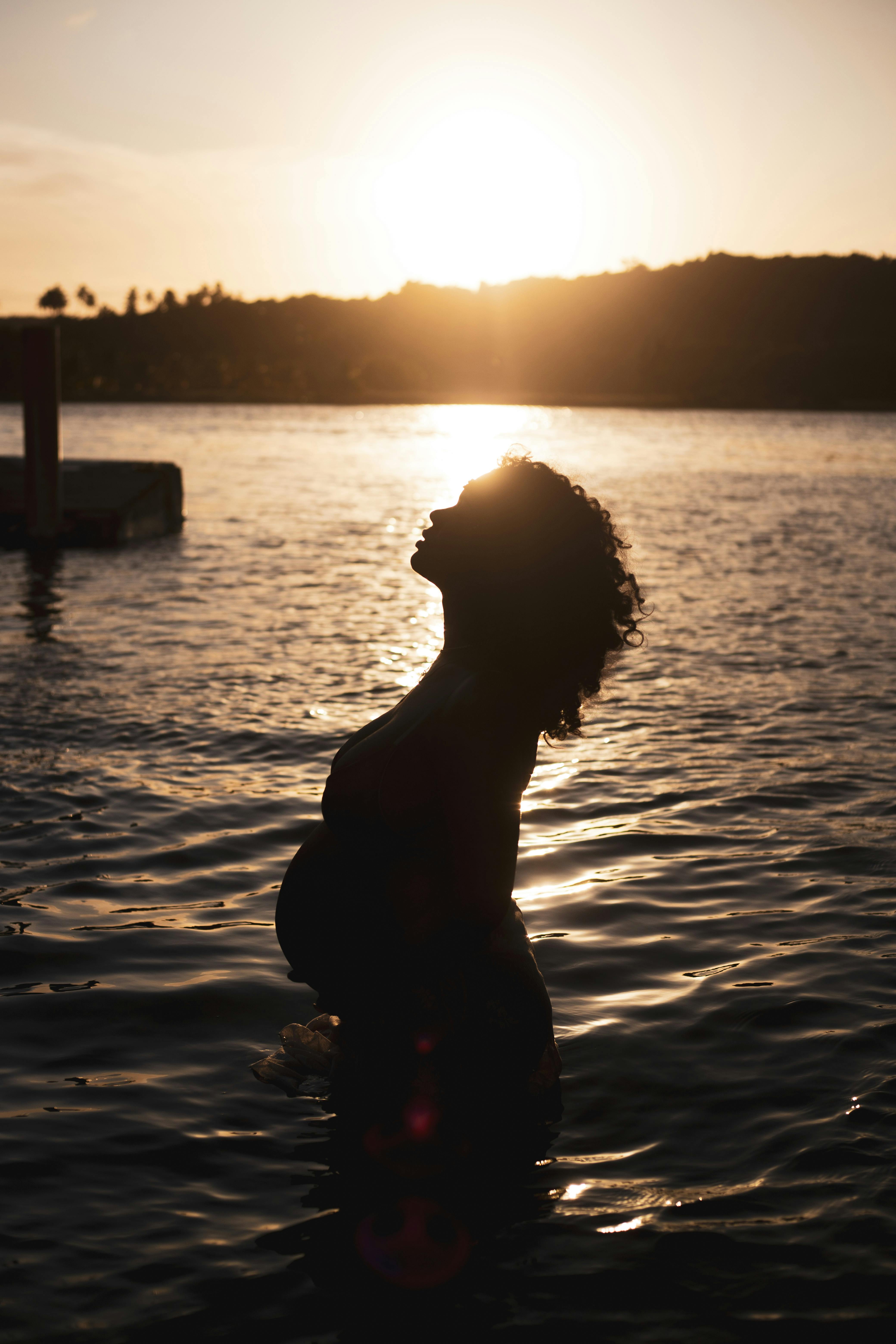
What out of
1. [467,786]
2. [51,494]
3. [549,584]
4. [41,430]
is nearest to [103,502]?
[51,494]

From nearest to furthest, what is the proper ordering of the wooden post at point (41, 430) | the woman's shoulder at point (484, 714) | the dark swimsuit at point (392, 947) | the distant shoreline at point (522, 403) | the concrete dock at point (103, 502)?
the woman's shoulder at point (484, 714) → the dark swimsuit at point (392, 947) → the wooden post at point (41, 430) → the concrete dock at point (103, 502) → the distant shoreline at point (522, 403)

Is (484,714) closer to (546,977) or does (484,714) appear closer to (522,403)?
(546,977)

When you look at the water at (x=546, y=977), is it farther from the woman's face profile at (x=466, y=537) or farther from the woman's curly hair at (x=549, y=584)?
the woman's face profile at (x=466, y=537)

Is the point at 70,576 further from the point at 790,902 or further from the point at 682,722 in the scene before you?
the point at 790,902

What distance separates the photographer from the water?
9.70 ft

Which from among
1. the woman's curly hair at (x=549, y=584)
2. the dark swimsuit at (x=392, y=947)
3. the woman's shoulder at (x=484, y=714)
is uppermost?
the woman's curly hair at (x=549, y=584)

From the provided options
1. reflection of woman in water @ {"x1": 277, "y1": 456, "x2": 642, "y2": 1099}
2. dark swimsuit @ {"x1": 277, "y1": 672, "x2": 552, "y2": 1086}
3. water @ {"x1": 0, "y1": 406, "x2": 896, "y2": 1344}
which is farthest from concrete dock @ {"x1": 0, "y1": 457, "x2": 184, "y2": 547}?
reflection of woman in water @ {"x1": 277, "y1": 456, "x2": 642, "y2": 1099}

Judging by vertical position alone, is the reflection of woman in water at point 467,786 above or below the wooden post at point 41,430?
below

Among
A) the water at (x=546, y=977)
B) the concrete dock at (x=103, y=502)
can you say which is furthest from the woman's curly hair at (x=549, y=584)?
the concrete dock at (x=103, y=502)

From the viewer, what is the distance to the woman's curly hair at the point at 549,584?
2.99 m

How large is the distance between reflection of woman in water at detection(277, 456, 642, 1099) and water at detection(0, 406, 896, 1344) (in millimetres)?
527

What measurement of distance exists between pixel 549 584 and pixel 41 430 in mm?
16881

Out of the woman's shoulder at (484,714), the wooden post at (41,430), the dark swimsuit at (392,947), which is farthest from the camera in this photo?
the wooden post at (41,430)

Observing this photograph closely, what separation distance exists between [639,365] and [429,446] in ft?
472
